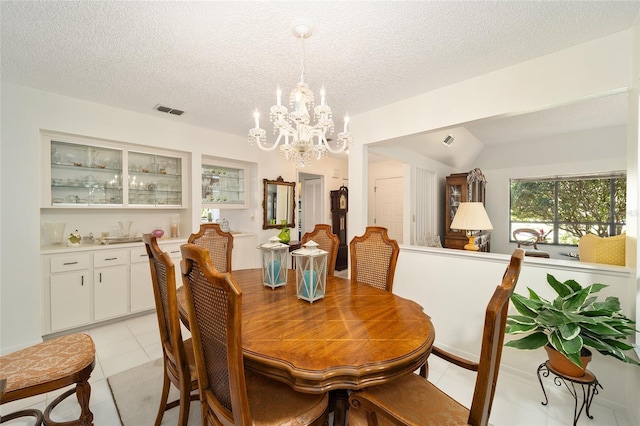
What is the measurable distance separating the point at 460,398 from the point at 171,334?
2.01 meters

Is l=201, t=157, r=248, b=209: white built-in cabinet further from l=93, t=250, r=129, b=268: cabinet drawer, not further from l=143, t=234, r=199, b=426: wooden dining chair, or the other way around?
l=143, t=234, r=199, b=426: wooden dining chair

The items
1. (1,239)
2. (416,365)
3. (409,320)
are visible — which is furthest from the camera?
(1,239)

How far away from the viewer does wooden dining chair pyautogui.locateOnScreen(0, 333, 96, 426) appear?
1396 millimetres

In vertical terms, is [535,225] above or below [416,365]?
above

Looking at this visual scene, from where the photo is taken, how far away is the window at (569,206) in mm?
5004

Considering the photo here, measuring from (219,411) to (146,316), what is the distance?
Answer: 10.1ft

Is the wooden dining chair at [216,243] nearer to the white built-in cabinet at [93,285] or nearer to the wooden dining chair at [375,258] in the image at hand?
the white built-in cabinet at [93,285]

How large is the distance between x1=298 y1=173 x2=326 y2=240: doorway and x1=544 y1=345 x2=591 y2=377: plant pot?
4512mm

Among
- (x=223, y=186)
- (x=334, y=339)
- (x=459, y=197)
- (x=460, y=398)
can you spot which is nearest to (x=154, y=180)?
A: (x=223, y=186)

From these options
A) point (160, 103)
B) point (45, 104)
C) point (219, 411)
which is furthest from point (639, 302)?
point (45, 104)

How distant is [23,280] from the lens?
2.62 meters

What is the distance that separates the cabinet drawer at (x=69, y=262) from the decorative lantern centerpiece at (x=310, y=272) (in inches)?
108

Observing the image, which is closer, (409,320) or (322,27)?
(409,320)

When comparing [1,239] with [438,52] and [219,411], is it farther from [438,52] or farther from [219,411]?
[438,52]
